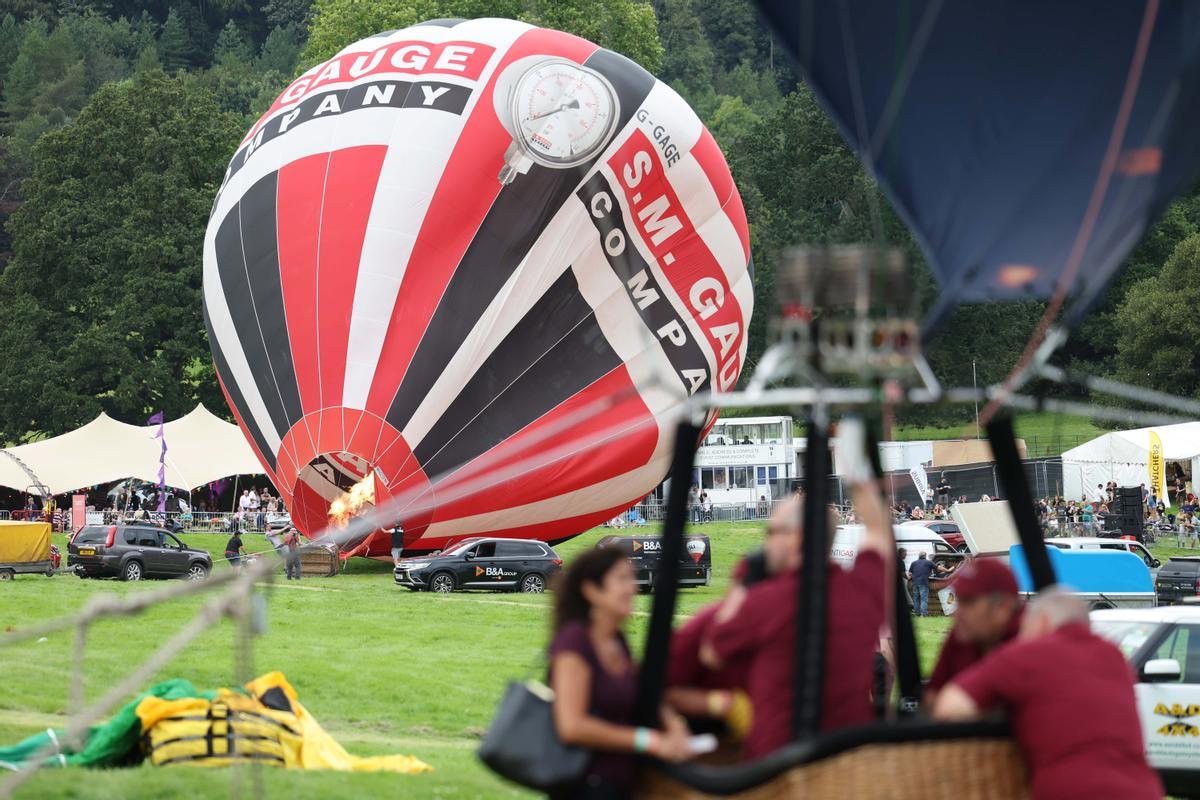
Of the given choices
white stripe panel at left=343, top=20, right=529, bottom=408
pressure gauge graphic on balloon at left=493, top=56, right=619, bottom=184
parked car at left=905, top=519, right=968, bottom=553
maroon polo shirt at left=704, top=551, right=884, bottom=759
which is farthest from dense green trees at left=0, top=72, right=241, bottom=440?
maroon polo shirt at left=704, top=551, right=884, bottom=759

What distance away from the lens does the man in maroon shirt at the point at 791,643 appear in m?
4.91

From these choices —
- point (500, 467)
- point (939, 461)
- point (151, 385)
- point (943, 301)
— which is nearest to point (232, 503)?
point (151, 385)

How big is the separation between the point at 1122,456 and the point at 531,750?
3775cm

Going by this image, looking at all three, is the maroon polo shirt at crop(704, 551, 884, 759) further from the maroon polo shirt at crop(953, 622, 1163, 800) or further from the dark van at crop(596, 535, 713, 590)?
the dark van at crop(596, 535, 713, 590)

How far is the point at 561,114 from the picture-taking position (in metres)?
22.7

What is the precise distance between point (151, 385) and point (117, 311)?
8.06ft

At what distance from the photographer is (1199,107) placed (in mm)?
6418

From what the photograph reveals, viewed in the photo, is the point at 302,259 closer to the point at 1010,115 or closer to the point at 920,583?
the point at 920,583

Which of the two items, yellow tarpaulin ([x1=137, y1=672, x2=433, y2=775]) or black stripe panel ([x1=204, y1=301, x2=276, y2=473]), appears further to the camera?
black stripe panel ([x1=204, y1=301, x2=276, y2=473])

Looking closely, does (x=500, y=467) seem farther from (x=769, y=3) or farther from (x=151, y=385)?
(x=151, y=385)

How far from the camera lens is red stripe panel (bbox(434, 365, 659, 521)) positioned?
74.6 ft

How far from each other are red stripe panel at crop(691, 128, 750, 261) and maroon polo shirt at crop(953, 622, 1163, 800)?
19169 mm

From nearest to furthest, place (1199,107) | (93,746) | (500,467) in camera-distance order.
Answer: (1199,107) → (93,746) → (500,467)

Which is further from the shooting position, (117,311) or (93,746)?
(117,311)
